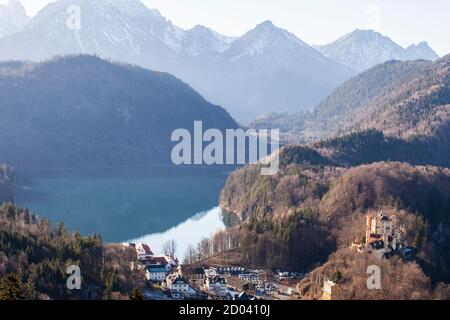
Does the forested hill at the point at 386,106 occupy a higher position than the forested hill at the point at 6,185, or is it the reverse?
the forested hill at the point at 386,106

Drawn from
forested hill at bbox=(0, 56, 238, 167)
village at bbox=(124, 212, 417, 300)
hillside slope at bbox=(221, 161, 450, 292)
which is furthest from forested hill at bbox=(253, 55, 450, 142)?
village at bbox=(124, 212, 417, 300)

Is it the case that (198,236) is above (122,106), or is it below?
below

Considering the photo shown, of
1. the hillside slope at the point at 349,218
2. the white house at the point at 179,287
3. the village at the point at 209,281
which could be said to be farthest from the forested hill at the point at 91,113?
the white house at the point at 179,287

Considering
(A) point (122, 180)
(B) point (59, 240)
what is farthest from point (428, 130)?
(B) point (59, 240)

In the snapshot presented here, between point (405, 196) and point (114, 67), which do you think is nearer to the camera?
point (405, 196)

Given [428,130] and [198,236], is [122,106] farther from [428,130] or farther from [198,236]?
[198,236]

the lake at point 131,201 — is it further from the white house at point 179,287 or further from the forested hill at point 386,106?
the forested hill at point 386,106
